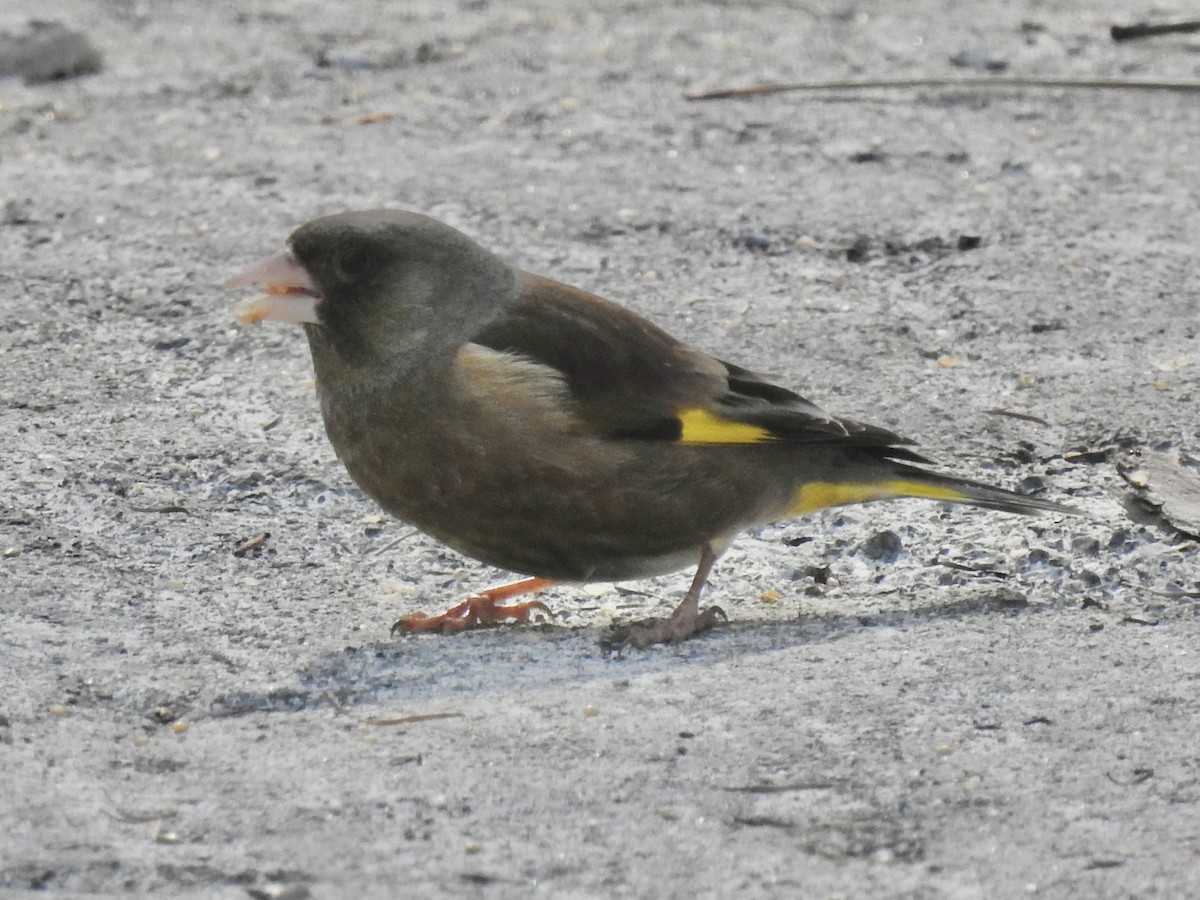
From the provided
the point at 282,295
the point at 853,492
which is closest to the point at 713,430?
the point at 853,492

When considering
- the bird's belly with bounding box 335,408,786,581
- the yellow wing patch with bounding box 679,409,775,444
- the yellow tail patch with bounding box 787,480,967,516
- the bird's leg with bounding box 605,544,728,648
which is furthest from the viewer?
the yellow tail patch with bounding box 787,480,967,516

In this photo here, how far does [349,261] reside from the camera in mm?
4512

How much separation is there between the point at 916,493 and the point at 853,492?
6.2 inches

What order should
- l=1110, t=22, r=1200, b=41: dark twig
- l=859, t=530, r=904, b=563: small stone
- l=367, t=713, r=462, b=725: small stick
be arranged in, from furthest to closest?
l=1110, t=22, r=1200, b=41: dark twig
l=859, t=530, r=904, b=563: small stone
l=367, t=713, r=462, b=725: small stick

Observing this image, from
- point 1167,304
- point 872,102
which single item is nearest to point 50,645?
point 1167,304

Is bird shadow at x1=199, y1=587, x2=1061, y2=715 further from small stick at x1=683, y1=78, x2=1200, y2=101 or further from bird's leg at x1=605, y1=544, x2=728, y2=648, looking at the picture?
small stick at x1=683, y1=78, x2=1200, y2=101

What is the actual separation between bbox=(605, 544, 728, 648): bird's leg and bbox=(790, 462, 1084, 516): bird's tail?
38cm

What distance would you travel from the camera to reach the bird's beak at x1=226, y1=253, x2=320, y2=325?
4484mm

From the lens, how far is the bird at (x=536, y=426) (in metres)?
4.35

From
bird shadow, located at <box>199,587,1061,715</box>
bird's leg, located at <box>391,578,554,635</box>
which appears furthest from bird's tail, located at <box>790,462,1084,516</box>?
bird's leg, located at <box>391,578,554,635</box>

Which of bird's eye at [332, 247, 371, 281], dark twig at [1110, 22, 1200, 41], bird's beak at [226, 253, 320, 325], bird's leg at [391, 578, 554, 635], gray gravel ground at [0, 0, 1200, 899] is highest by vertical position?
dark twig at [1110, 22, 1200, 41]

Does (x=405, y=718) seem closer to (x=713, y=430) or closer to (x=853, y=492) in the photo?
(x=713, y=430)

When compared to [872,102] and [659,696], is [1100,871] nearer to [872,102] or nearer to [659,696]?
[659,696]

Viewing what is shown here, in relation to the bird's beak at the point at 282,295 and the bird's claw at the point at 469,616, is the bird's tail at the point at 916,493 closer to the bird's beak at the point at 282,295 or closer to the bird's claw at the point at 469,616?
the bird's claw at the point at 469,616
